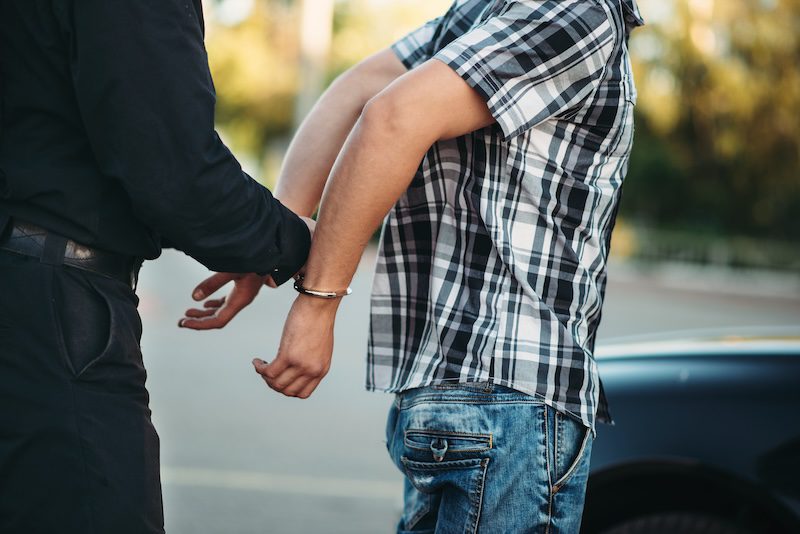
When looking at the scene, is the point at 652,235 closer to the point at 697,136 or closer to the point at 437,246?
the point at 697,136

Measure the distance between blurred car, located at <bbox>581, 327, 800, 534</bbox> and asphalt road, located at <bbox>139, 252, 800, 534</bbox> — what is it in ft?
2.85

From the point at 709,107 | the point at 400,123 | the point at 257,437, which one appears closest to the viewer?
the point at 400,123

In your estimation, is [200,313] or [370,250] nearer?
[200,313]

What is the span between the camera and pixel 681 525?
256cm

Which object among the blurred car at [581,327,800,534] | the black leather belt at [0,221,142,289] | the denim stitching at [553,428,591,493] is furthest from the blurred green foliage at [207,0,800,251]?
the black leather belt at [0,221,142,289]

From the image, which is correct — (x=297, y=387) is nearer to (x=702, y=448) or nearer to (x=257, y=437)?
(x=702, y=448)

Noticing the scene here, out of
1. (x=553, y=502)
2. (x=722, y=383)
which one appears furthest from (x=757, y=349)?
(x=553, y=502)

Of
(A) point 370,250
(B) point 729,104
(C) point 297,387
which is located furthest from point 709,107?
(C) point 297,387

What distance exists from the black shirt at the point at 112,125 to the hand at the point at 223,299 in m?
0.47

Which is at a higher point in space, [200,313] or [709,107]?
[709,107]

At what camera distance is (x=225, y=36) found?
27750mm

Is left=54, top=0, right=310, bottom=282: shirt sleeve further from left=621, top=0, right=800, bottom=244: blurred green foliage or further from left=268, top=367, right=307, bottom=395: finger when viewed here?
left=621, top=0, right=800, bottom=244: blurred green foliage

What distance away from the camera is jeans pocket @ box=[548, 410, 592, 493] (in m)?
1.69

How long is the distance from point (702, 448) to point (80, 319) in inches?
65.0
